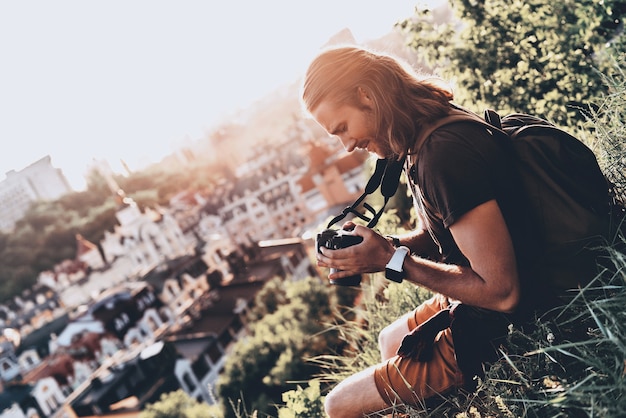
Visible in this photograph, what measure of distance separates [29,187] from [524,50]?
90176 millimetres

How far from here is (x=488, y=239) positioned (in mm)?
1196

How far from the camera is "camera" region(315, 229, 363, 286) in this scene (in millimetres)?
1479

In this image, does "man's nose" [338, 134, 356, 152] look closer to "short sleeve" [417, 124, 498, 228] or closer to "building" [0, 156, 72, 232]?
"short sleeve" [417, 124, 498, 228]

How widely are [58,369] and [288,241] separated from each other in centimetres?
1844

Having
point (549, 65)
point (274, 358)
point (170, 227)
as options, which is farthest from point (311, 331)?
point (170, 227)

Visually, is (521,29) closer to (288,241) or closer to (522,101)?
(522,101)

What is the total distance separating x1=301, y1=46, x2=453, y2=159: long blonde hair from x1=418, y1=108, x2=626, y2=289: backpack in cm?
9

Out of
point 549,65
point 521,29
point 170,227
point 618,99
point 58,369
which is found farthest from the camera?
point 170,227

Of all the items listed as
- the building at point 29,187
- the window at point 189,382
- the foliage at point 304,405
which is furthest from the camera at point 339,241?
the building at point 29,187

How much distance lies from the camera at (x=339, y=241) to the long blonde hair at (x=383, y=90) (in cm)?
37

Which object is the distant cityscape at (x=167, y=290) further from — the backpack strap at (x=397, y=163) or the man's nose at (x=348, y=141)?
the man's nose at (x=348, y=141)

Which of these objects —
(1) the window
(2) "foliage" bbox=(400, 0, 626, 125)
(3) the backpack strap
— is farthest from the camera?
(1) the window

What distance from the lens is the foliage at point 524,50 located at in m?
4.11

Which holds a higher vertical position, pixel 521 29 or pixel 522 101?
pixel 521 29
